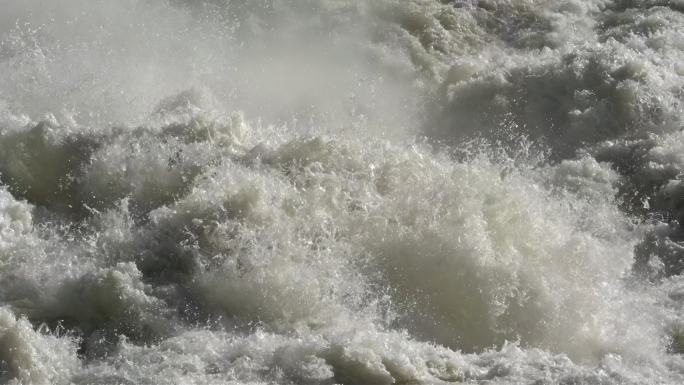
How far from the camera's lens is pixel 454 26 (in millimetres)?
8289

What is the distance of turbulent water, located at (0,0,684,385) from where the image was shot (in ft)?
12.8

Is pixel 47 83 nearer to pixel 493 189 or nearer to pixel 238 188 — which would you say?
pixel 238 188

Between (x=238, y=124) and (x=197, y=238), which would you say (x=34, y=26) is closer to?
(x=238, y=124)

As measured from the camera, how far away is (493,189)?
201 inches

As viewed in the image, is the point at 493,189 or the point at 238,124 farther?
the point at 238,124

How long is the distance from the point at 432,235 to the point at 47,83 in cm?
360

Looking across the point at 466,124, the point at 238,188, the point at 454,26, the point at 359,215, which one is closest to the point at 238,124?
the point at 238,188

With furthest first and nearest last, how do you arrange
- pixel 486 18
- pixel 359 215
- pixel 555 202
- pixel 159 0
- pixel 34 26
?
1. pixel 486 18
2. pixel 159 0
3. pixel 34 26
4. pixel 555 202
5. pixel 359 215

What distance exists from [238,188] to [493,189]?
1.63m

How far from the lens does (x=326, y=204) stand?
4883 mm

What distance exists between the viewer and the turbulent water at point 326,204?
392 cm

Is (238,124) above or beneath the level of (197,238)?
above

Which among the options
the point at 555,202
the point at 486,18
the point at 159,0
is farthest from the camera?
the point at 486,18

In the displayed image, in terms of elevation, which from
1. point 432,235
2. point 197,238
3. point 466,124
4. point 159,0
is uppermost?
point 159,0
